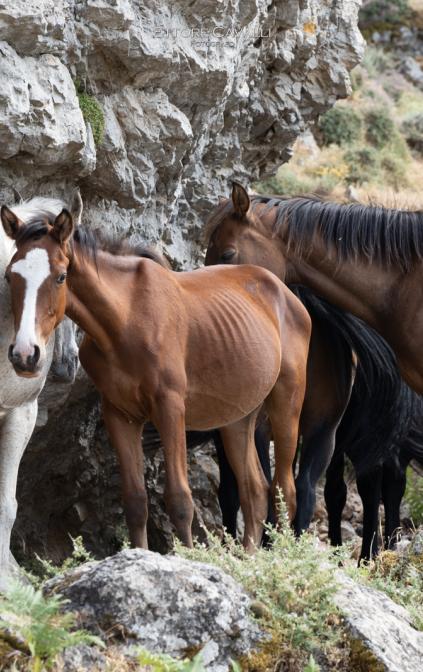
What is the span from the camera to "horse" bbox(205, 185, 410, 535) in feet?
25.8

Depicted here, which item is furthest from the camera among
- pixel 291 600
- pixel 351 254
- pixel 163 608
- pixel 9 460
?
pixel 351 254

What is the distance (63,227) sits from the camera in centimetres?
562

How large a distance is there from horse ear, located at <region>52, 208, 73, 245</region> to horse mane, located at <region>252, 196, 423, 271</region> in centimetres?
238

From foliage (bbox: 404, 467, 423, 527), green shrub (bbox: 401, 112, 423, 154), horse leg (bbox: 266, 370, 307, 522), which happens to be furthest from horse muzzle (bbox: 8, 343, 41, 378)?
green shrub (bbox: 401, 112, 423, 154)

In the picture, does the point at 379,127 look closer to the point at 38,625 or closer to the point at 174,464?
the point at 174,464

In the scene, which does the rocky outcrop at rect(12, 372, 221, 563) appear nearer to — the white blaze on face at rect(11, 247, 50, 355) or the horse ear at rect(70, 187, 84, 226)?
the horse ear at rect(70, 187, 84, 226)

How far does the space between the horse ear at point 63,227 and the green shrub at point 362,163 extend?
16.6m

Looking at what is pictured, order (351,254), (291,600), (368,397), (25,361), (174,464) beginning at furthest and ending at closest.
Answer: (368,397)
(351,254)
(174,464)
(25,361)
(291,600)

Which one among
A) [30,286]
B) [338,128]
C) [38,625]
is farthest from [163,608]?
[338,128]

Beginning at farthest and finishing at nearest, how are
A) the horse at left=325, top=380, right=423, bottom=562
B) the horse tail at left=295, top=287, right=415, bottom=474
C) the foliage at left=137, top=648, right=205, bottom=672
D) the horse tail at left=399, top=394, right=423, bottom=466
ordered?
the horse tail at left=399, top=394, right=423, bottom=466, the horse at left=325, top=380, right=423, bottom=562, the horse tail at left=295, top=287, right=415, bottom=474, the foliage at left=137, top=648, right=205, bottom=672

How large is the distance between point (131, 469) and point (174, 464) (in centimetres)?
32

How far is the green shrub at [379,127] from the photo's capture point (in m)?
23.9

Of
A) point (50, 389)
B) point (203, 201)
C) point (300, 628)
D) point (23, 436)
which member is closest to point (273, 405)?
point (50, 389)

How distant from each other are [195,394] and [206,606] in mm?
2592
